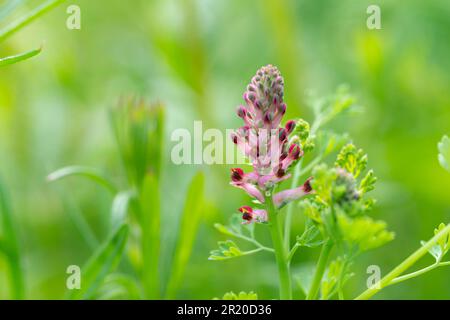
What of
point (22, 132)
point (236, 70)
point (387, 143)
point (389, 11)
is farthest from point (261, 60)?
point (22, 132)

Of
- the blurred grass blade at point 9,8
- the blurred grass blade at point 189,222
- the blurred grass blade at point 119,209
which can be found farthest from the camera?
the blurred grass blade at point 189,222

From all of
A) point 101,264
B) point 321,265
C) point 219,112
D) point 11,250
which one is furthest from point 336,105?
point 219,112

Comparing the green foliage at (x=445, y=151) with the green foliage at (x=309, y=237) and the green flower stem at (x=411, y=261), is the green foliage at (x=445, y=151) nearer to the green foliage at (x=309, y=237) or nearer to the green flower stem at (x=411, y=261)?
the green flower stem at (x=411, y=261)

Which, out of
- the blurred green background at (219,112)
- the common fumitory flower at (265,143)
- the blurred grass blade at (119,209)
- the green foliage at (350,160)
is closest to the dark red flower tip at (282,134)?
the common fumitory flower at (265,143)

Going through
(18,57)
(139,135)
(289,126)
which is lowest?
(289,126)

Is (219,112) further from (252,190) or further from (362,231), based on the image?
(362,231)

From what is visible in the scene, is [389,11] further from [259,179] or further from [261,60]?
[259,179]
